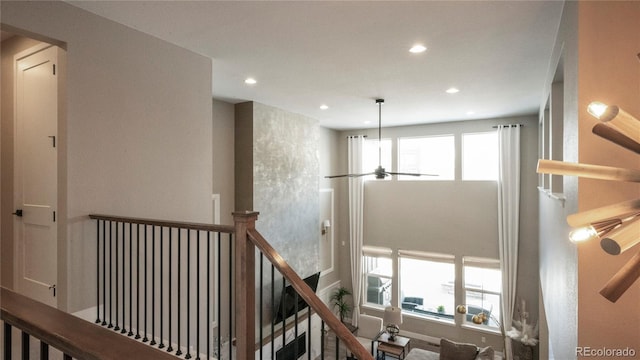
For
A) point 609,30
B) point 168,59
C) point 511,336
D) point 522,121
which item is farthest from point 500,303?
point 168,59

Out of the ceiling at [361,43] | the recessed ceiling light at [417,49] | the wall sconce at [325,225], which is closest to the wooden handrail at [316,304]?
the ceiling at [361,43]

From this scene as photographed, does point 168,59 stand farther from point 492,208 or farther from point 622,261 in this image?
point 492,208

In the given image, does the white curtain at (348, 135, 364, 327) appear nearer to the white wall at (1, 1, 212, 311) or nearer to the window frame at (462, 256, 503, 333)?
the window frame at (462, 256, 503, 333)

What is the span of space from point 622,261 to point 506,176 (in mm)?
6058

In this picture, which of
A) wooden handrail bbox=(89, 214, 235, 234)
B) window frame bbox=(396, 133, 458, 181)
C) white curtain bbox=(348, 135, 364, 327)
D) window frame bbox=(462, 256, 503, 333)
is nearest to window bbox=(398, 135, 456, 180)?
window frame bbox=(396, 133, 458, 181)

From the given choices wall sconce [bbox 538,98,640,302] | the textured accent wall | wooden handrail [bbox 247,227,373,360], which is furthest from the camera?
the textured accent wall

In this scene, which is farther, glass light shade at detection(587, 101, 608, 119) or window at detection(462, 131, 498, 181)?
window at detection(462, 131, 498, 181)

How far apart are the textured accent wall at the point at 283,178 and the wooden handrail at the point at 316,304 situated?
4103 millimetres

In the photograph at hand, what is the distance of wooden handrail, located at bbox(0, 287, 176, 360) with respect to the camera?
2.97 ft

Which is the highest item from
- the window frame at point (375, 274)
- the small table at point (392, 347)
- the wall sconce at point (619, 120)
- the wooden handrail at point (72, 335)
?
the wall sconce at point (619, 120)

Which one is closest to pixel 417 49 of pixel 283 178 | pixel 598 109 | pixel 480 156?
pixel 598 109

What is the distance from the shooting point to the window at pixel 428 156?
839 cm

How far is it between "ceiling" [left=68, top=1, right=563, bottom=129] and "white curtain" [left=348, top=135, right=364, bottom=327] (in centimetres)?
356

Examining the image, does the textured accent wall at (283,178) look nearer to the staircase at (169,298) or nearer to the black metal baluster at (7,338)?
the staircase at (169,298)
